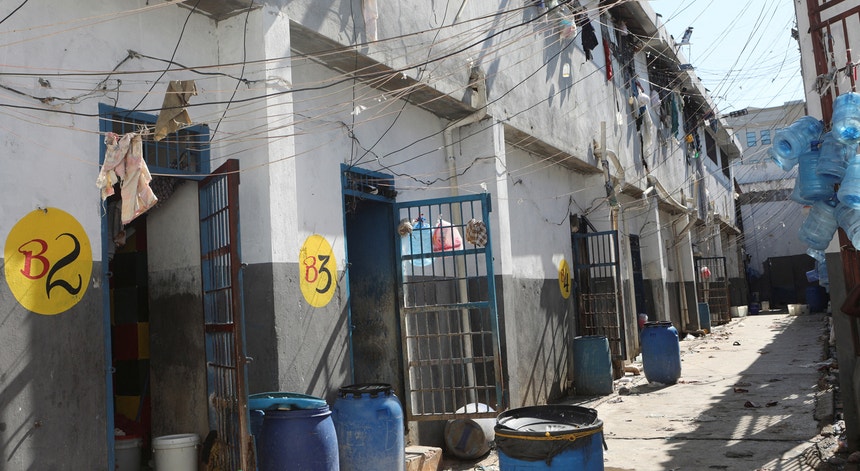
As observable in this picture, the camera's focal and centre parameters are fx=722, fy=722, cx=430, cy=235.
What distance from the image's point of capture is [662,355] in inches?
487

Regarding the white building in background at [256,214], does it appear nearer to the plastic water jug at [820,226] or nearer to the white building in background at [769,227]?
the plastic water jug at [820,226]

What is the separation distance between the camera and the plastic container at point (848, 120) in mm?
6137

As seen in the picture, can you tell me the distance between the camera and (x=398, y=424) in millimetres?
6180

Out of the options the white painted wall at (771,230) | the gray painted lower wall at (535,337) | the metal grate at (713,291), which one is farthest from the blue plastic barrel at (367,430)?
the white painted wall at (771,230)

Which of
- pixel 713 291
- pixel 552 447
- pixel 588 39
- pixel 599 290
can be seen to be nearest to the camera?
pixel 552 447

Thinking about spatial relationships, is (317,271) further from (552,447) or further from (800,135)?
(800,135)

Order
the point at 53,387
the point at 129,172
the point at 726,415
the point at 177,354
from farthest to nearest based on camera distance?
1. the point at 726,415
2. the point at 177,354
3. the point at 129,172
4. the point at 53,387

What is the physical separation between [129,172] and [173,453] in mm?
2139

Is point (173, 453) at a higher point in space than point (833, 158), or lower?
lower

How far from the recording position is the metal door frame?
5.06m

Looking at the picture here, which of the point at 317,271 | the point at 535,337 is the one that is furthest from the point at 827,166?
the point at 535,337

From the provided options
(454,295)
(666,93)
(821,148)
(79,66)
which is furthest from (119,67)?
(666,93)

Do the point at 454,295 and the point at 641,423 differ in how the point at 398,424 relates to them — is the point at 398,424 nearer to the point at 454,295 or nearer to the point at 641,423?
the point at 454,295

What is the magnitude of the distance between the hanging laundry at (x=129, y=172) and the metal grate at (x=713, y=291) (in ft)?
71.8
